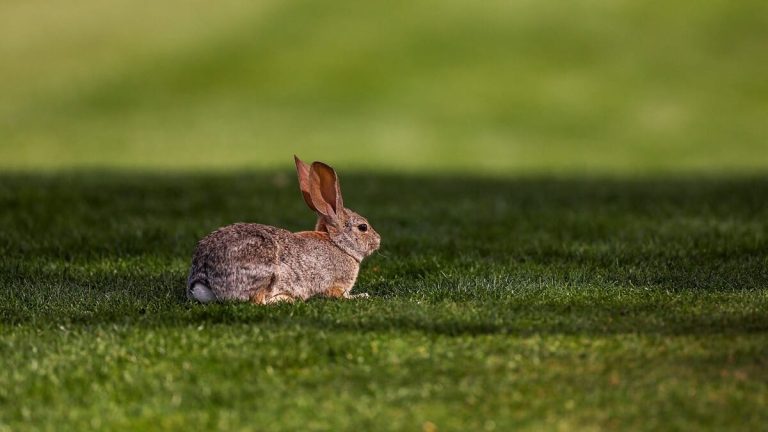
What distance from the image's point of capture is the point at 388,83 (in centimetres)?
4066

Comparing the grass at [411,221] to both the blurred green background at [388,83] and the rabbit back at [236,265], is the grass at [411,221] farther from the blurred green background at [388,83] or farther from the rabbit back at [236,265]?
the rabbit back at [236,265]

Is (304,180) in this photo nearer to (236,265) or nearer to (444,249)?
(236,265)

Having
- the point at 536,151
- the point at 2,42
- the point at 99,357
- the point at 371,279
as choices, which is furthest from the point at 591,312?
the point at 2,42

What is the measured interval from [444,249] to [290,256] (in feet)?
12.0

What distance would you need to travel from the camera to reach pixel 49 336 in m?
8.52

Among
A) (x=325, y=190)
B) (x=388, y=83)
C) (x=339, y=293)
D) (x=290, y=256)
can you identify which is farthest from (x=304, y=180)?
(x=388, y=83)

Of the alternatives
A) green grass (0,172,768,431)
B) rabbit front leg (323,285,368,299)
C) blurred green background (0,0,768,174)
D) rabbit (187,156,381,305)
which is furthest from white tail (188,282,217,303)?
blurred green background (0,0,768,174)

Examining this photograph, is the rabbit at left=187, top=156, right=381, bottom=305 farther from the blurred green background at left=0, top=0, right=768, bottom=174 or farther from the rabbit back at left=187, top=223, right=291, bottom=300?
the blurred green background at left=0, top=0, right=768, bottom=174

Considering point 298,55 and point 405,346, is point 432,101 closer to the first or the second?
point 298,55

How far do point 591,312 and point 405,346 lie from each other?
170cm

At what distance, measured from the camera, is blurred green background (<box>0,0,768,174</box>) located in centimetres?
3666

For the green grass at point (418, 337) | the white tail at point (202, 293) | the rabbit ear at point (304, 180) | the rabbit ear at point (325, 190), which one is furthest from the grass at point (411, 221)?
the rabbit ear at point (304, 180)

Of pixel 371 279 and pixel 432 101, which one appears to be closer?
pixel 371 279

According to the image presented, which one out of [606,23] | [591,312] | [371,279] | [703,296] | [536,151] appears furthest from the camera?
[606,23]
